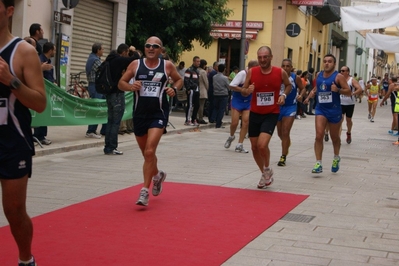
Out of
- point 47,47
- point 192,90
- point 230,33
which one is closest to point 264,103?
point 47,47

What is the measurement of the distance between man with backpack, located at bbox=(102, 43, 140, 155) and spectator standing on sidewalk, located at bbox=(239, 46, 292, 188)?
11.7 feet

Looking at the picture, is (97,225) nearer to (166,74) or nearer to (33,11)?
(166,74)

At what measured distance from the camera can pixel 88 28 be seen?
2202 centimetres

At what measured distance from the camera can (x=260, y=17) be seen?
3750 cm

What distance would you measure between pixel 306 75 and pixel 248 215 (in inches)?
925

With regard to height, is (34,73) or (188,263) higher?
(34,73)

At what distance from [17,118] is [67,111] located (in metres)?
9.51

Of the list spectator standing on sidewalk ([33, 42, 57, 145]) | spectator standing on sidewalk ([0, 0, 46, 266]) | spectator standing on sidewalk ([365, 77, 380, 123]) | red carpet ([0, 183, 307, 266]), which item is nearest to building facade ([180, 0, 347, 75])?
spectator standing on sidewalk ([365, 77, 380, 123])

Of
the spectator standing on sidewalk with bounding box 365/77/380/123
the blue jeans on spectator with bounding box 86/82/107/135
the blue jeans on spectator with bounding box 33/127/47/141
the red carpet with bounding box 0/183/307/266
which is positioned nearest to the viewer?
the red carpet with bounding box 0/183/307/266

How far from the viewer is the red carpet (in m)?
5.89

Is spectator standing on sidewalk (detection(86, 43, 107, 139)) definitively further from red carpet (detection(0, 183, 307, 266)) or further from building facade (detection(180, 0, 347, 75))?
building facade (detection(180, 0, 347, 75))

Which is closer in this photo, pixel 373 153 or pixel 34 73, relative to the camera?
pixel 34 73

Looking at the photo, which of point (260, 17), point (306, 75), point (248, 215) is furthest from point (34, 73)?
point (260, 17)

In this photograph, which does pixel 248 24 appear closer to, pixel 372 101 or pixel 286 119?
pixel 372 101
